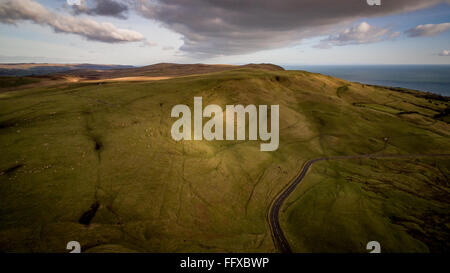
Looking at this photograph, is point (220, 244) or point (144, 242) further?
point (220, 244)

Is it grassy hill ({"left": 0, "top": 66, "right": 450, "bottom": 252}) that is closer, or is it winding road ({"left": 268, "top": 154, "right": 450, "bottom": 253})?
grassy hill ({"left": 0, "top": 66, "right": 450, "bottom": 252})

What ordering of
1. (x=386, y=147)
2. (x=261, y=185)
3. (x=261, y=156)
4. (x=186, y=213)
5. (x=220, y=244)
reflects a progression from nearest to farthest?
(x=220, y=244) → (x=186, y=213) → (x=261, y=185) → (x=261, y=156) → (x=386, y=147)

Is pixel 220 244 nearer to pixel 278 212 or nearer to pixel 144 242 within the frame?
pixel 144 242

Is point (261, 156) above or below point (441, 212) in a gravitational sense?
above

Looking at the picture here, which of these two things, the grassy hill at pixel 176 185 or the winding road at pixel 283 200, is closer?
the grassy hill at pixel 176 185

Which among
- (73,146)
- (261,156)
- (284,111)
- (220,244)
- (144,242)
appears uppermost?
(284,111)

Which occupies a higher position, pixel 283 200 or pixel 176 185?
pixel 176 185

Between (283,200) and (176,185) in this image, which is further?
(283,200)
